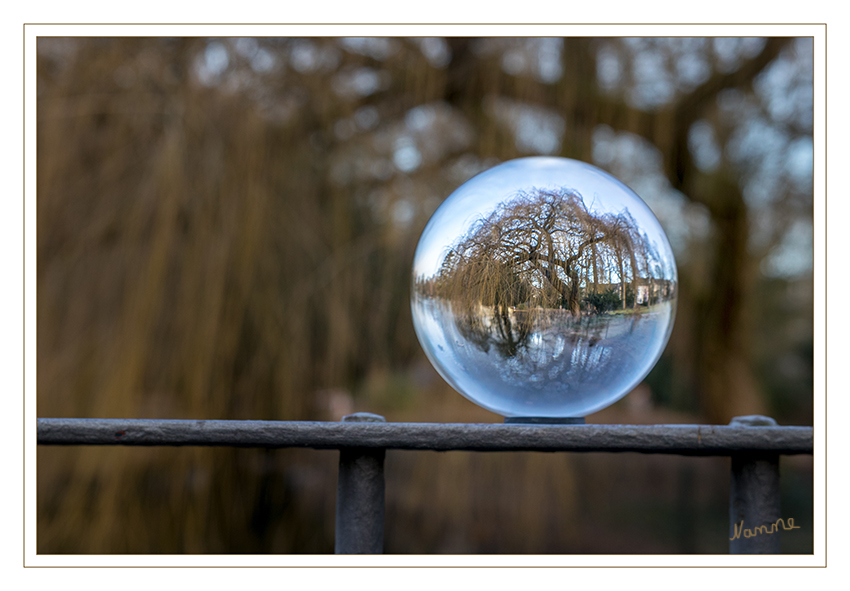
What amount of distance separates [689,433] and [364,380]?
125 centimetres

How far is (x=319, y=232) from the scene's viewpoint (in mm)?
1792

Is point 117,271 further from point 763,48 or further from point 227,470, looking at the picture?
point 763,48

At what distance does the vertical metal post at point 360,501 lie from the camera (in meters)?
0.75

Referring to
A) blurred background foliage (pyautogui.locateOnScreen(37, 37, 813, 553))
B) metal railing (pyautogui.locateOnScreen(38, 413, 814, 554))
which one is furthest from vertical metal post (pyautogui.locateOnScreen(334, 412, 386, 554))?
blurred background foliage (pyautogui.locateOnScreen(37, 37, 813, 553))

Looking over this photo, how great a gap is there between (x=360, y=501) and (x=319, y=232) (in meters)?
1.16

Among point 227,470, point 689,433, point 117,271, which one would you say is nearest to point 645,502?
point 227,470

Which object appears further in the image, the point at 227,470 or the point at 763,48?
the point at 763,48

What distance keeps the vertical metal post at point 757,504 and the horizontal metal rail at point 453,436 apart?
0.09 ft

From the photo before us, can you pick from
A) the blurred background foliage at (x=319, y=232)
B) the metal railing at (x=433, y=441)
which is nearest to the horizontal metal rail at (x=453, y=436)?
the metal railing at (x=433, y=441)

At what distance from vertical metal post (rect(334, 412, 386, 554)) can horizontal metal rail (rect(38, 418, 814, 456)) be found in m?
0.04

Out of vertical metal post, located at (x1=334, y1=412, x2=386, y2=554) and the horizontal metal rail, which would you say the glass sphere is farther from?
vertical metal post, located at (x1=334, y1=412, x2=386, y2=554)

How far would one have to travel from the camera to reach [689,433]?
0.71 meters

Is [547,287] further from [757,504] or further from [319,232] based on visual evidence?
[319,232]
